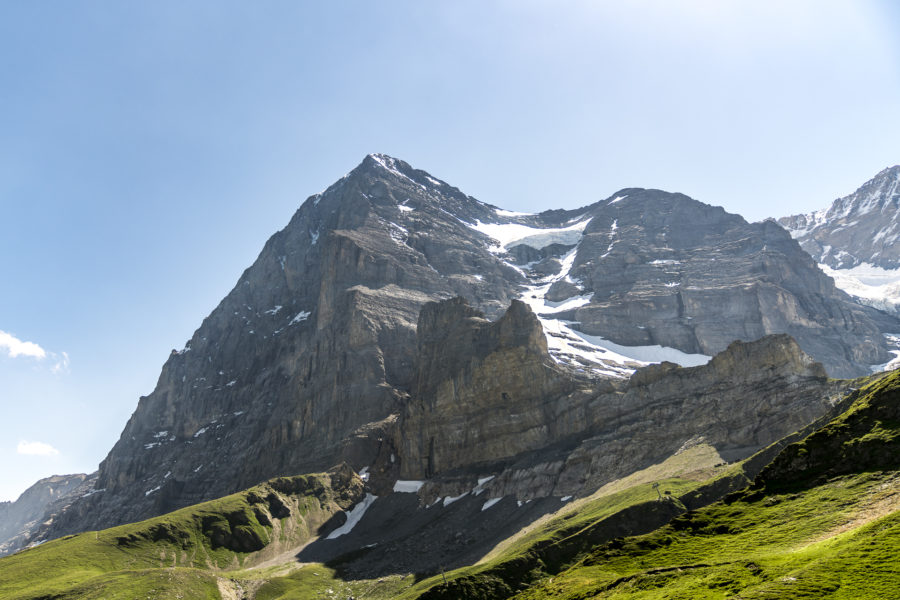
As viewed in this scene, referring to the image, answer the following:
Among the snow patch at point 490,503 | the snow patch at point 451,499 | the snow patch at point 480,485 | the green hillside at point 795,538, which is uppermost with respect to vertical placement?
the green hillside at point 795,538

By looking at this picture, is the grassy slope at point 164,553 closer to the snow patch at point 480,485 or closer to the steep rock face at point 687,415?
the snow patch at point 480,485

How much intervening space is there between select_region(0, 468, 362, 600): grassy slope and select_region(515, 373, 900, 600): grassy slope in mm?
106417

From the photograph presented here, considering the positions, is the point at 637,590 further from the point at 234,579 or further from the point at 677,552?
the point at 234,579

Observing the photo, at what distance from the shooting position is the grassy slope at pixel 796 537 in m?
32.0

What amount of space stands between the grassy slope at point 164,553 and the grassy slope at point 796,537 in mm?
106417

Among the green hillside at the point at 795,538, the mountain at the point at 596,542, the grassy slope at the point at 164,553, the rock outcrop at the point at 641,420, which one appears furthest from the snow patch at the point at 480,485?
the green hillside at the point at 795,538

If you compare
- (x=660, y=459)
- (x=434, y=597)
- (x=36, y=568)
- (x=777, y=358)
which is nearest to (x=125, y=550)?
(x=36, y=568)

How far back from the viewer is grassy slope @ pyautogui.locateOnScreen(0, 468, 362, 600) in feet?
431

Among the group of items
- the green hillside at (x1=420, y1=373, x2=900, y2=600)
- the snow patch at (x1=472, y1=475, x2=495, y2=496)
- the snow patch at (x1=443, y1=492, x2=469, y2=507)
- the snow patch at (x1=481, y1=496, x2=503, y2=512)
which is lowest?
the snow patch at (x1=481, y1=496, x2=503, y2=512)

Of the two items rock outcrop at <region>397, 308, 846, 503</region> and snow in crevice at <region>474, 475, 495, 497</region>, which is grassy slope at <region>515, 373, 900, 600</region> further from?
snow in crevice at <region>474, 475, 495, 497</region>

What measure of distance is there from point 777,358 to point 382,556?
354 feet

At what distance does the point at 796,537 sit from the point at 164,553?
165m

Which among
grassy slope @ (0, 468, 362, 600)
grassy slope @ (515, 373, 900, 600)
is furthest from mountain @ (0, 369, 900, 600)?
grassy slope @ (0, 468, 362, 600)

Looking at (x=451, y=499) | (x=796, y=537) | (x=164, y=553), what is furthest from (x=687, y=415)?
(x=164, y=553)
